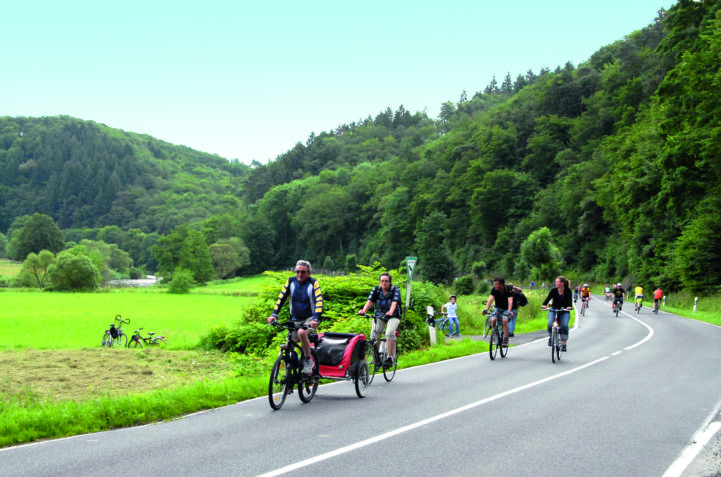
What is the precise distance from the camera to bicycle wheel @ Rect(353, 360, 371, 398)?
31.9 ft

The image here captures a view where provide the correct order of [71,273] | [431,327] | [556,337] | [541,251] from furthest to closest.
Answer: [71,273]
[541,251]
[431,327]
[556,337]

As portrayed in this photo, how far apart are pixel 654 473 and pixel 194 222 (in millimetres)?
193622

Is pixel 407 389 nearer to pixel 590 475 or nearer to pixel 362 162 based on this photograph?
pixel 590 475

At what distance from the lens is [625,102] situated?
261 ft

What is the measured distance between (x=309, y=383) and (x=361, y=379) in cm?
95

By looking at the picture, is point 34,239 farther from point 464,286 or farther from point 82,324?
point 82,324

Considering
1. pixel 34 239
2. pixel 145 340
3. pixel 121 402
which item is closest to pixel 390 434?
pixel 121 402

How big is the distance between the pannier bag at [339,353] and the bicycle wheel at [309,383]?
335 millimetres

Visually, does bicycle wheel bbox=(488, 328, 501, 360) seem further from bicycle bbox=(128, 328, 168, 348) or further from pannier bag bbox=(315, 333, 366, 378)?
bicycle bbox=(128, 328, 168, 348)

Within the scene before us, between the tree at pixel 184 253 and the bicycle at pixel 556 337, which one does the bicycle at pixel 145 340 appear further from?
the tree at pixel 184 253

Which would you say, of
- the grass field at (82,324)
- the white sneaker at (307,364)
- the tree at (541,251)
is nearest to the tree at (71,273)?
the grass field at (82,324)

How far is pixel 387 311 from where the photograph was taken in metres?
11.7

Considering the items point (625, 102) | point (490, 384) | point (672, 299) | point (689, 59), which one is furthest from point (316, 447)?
point (625, 102)

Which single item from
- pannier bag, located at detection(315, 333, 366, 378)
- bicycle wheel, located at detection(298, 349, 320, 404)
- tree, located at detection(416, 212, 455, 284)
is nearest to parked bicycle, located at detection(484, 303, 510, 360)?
pannier bag, located at detection(315, 333, 366, 378)
